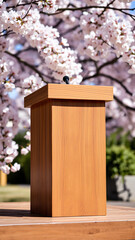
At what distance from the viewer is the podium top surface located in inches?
155

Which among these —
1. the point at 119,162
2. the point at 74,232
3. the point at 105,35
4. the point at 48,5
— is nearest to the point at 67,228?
the point at 74,232

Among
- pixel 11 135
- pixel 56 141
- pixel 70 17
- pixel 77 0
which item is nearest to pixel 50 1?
pixel 11 135

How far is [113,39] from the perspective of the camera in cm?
623

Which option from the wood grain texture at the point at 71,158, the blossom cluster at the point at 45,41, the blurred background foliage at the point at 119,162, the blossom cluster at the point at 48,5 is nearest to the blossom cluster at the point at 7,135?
the blossom cluster at the point at 45,41

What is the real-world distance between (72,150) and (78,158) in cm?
10

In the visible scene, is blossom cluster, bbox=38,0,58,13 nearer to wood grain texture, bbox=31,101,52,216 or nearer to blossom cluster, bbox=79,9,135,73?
blossom cluster, bbox=79,9,135,73

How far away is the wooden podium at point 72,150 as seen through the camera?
155 inches

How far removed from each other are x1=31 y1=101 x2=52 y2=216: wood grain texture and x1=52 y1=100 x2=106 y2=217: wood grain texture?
74 mm

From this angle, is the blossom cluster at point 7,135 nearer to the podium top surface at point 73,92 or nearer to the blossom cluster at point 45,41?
the blossom cluster at point 45,41

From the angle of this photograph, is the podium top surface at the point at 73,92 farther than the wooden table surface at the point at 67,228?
Yes

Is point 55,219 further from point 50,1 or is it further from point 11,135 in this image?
point 50,1

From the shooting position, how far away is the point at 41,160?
13.8 feet

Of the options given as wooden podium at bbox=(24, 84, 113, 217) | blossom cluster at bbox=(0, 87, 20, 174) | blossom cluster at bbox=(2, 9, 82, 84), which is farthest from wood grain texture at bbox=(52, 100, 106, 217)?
blossom cluster at bbox=(0, 87, 20, 174)

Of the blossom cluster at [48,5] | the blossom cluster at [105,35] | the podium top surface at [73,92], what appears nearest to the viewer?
the podium top surface at [73,92]
